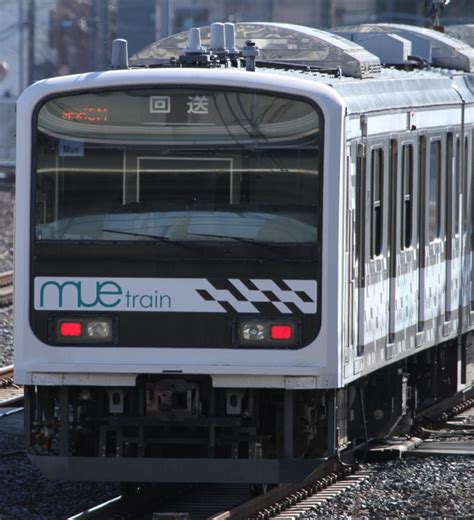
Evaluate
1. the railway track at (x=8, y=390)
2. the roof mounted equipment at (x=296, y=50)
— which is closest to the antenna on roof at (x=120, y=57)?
the roof mounted equipment at (x=296, y=50)

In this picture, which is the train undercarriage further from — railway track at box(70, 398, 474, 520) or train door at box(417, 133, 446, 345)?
train door at box(417, 133, 446, 345)

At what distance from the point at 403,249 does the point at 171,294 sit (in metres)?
2.26

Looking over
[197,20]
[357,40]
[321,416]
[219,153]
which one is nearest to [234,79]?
[219,153]

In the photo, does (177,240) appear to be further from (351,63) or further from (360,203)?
(351,63)

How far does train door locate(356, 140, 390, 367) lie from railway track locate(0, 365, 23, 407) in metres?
4.12

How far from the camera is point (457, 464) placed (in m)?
11.5

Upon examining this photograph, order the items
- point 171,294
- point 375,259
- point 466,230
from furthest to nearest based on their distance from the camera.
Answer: point 466,230, point 375,259, point 171,294

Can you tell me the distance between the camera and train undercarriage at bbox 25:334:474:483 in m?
9.55

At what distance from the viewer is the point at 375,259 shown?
10531mm

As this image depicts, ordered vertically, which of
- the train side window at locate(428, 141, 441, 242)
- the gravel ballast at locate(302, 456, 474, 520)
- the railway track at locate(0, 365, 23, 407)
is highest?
the train side window at locate(428, 141, 441, 242)

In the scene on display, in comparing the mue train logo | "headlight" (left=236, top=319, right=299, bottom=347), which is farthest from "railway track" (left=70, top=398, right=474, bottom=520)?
the mue train logo

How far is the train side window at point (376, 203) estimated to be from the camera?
34.2ft

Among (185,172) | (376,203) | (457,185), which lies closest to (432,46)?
(457,185)

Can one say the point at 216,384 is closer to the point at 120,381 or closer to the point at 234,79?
the point at 120,381
